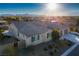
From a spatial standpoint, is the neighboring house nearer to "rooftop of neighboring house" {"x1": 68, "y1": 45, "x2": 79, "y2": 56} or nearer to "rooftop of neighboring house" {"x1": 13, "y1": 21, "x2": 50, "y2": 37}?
"rooftop of neighboring house" {"x1": 13, "y1": 21, "x2": 50, "y2": 37}

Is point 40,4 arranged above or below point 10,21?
above

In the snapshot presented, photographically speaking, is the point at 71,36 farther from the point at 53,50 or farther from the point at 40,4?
the point at 40,4

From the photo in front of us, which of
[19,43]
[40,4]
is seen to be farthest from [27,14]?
[19,43]

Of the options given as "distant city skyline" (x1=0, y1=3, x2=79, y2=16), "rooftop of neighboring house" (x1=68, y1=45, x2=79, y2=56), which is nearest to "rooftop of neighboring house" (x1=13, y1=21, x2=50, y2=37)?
"distant city skyline" (x1=0, y1=3, x2=79, y2=16)

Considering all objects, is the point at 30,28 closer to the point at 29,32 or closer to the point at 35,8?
the point at 29,32

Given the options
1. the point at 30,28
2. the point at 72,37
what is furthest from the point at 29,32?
the point at 72,37

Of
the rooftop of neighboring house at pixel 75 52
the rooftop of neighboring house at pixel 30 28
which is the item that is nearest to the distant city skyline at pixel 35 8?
the rooftop of neighboring house at pixel 30 28
